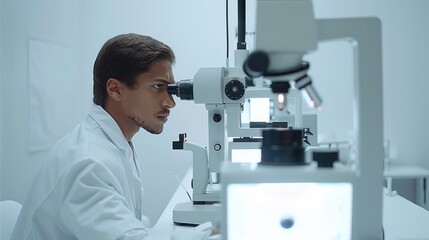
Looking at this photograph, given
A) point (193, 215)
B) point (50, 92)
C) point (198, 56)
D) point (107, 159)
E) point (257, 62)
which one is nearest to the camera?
point (257, 62)

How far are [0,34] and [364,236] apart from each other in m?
2.10

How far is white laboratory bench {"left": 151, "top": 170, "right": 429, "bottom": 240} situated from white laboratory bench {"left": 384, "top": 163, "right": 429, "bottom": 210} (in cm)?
99

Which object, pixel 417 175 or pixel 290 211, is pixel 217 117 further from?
pixel 417 175

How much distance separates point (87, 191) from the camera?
3.09 ft

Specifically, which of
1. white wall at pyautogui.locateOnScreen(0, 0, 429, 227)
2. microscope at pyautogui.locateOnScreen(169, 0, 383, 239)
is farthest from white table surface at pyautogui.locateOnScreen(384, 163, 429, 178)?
microscope at pyautogui.locateOnScreen(169, 0, 383, 239)

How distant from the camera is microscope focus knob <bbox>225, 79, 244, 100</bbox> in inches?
50.3

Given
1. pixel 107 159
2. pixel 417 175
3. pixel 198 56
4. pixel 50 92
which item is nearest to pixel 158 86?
pixel 107 159

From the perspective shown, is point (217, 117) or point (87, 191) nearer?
point (87, 191)

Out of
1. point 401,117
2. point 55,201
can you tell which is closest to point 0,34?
point 55,201

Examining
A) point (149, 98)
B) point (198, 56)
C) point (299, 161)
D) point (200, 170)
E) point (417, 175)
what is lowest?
point (417, 175)

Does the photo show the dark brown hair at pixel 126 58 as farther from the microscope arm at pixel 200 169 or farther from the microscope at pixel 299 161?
the microscope at pixel 299 161

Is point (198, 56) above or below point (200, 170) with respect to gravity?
above

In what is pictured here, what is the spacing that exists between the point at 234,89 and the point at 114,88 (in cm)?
40

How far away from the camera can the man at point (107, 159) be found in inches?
36.5
